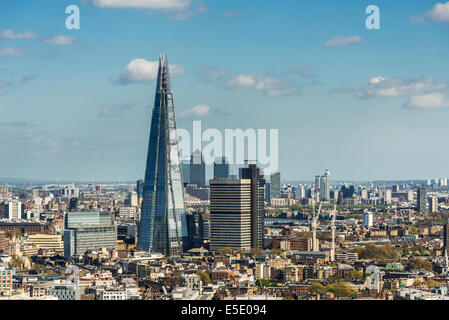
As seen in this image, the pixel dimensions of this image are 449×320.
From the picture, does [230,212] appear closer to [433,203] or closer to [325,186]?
[325,186]

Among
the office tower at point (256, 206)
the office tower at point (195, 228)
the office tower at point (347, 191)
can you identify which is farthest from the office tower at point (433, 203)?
the office tower at point (195, 228)

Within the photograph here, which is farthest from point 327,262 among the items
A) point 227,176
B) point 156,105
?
A: point 156,105

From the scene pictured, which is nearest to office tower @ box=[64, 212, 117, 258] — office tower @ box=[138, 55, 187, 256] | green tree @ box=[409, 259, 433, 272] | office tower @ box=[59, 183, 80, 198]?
office tower @ box=[138, 55, 187, 256]

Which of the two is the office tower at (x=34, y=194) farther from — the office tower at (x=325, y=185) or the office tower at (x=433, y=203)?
the office tower at (x=433, y=203)

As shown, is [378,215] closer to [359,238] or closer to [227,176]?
[359,238]

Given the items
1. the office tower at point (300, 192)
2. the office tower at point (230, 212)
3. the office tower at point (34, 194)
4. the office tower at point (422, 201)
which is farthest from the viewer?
the office tower at point (422, 201)
